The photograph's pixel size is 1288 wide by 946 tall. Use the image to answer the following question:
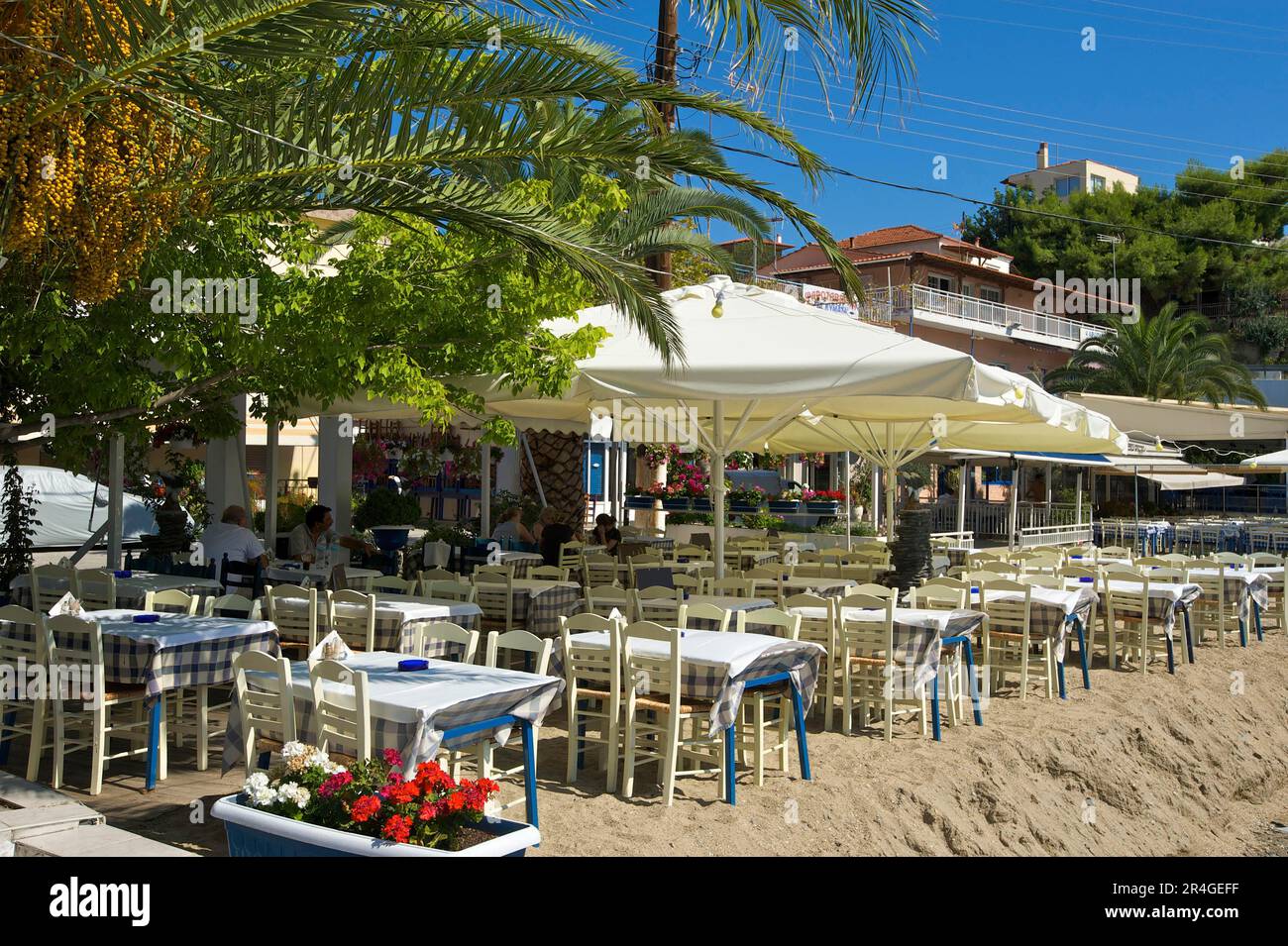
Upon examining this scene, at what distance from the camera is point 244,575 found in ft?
36.1

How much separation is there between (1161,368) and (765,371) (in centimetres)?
3585

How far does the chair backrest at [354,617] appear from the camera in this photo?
26.6 ft

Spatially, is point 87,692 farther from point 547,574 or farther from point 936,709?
point 936,709

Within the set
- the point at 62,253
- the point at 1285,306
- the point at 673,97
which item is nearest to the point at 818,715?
the point at 673,97

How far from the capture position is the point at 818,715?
933 cm

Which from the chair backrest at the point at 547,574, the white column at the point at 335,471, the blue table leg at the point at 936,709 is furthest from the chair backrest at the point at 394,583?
the white column at the point at 335,471

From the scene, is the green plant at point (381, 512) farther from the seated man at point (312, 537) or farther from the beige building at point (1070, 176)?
the beige building at point (1070, 176)

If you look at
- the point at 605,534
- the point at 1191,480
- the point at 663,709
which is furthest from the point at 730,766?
the point at 1191,480

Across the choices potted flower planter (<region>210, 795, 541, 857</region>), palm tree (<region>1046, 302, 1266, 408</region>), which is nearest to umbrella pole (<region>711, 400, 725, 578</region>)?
potted flower planter (<region>210, 795, 541, 857</region>)

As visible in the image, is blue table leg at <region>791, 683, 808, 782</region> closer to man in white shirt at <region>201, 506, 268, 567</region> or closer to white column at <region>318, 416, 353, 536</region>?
man in white shirt at <region>201, 506, 268, 567</region>

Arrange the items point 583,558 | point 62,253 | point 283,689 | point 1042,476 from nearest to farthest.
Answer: point 283,689 → point 62,253 → point 583,558 → point 1042,476

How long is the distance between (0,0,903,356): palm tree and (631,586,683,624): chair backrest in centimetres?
218
